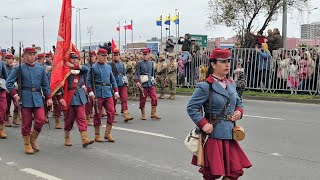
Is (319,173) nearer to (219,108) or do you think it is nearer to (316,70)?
(219,108)

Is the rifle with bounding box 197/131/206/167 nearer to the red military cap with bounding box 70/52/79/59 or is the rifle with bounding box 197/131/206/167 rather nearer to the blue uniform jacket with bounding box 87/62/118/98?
the blue uniform jacket with bounding box 87/62/118/98

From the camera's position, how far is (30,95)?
8586 millimetres

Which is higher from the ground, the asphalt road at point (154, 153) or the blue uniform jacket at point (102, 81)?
the blue uniform jacket at point (102, 81)

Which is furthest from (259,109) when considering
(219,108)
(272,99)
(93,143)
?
(219,108)

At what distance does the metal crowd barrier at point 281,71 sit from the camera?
17234 millimetres

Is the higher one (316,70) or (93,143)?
(316,70)

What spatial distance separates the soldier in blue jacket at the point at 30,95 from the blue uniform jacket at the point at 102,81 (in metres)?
1.16

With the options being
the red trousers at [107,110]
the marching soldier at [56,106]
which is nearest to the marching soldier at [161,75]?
the marching soldier at [56,106]

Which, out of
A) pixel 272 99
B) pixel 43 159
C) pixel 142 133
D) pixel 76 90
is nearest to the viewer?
pixel 43 159

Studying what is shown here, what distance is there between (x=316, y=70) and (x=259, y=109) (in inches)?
156

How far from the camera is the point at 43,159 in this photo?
26.5ft

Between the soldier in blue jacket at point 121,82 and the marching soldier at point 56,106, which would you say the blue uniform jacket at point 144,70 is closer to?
the soldier in blue jacket at point 121,82

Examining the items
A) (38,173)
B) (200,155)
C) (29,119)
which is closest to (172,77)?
(29,119)

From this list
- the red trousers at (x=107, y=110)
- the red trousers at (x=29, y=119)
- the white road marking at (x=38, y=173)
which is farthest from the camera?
the red trousers at (x=107, y=110)
